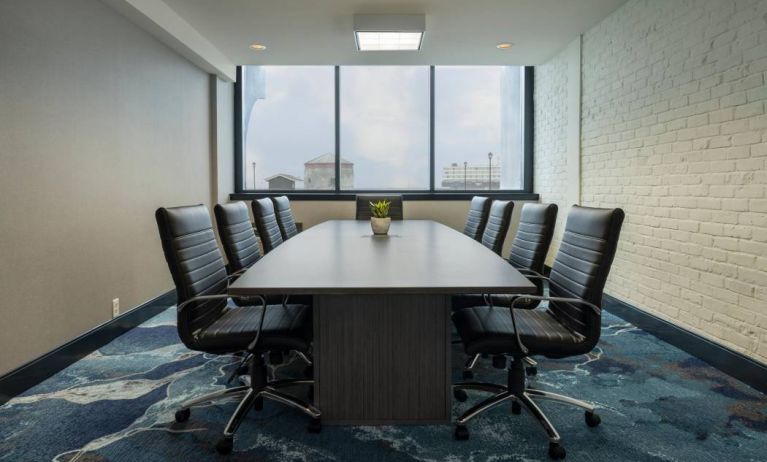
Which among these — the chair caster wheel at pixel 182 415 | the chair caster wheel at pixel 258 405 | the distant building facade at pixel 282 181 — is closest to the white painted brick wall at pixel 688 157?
the chair caster wheel at pixel 258 405

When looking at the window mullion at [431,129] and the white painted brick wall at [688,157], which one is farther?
the window mullion at [431,129]

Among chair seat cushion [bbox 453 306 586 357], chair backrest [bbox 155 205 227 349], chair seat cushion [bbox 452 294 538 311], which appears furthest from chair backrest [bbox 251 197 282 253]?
chair seat cushion [bbox 453 306 586 357]

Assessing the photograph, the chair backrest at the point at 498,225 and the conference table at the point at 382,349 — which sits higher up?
the chair backrest at the point at 498,225

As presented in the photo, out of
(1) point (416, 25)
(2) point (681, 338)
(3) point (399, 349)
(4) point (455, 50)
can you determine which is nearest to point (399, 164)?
(4) point (455, 50)

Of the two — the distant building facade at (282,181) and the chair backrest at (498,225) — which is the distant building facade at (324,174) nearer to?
the distant building facade at (282,181)

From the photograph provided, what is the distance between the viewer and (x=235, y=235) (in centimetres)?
206

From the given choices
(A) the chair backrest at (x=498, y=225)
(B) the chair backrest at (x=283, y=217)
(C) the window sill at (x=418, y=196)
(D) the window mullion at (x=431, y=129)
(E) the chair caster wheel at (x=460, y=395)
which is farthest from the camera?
(D) the window mullion at (x=431, y=129)

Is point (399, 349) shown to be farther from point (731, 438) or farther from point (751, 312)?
point (751, 312)

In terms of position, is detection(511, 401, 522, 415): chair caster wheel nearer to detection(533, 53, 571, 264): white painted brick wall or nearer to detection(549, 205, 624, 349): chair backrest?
detection(549, 205, 624, 349): chair backrest

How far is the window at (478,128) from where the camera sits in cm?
469

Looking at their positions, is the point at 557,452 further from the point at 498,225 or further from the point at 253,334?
the point at 498,225

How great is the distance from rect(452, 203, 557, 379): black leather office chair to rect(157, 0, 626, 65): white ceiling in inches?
63.6

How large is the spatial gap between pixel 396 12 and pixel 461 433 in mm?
2654

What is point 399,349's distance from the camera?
1.55m
